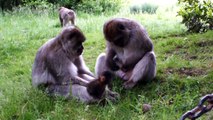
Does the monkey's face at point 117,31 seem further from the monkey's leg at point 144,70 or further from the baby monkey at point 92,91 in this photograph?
the baby monkey at point 92,91

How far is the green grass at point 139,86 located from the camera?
5.32 meters

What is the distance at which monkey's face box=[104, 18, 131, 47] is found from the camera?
6332 mm

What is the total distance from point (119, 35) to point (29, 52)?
4.41 meters

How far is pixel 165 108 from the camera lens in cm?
539

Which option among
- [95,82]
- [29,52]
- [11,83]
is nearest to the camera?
[95,82]

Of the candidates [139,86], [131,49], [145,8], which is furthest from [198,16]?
[145,8]

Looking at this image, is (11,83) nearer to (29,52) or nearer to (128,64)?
(128,64)

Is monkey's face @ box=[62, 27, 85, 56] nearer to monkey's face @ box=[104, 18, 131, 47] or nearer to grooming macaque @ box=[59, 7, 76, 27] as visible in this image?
monkey's face @ box=[104, 18, 131, 47]

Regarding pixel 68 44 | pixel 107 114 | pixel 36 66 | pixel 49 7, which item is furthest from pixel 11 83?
pixel 49 7

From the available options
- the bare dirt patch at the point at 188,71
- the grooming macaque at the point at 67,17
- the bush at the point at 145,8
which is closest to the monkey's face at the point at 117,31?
the bare dirt patch at the point at 188,71

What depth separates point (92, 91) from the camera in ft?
18.7

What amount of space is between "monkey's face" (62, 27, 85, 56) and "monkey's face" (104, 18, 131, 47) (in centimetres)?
56

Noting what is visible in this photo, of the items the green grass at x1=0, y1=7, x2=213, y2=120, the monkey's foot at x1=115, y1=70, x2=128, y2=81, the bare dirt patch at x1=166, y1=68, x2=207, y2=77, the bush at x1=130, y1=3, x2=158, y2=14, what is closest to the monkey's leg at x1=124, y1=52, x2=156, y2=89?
the green grass at x1=0, y1=7, x2=213, y2=120

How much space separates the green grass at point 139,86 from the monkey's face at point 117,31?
722 millimetres
